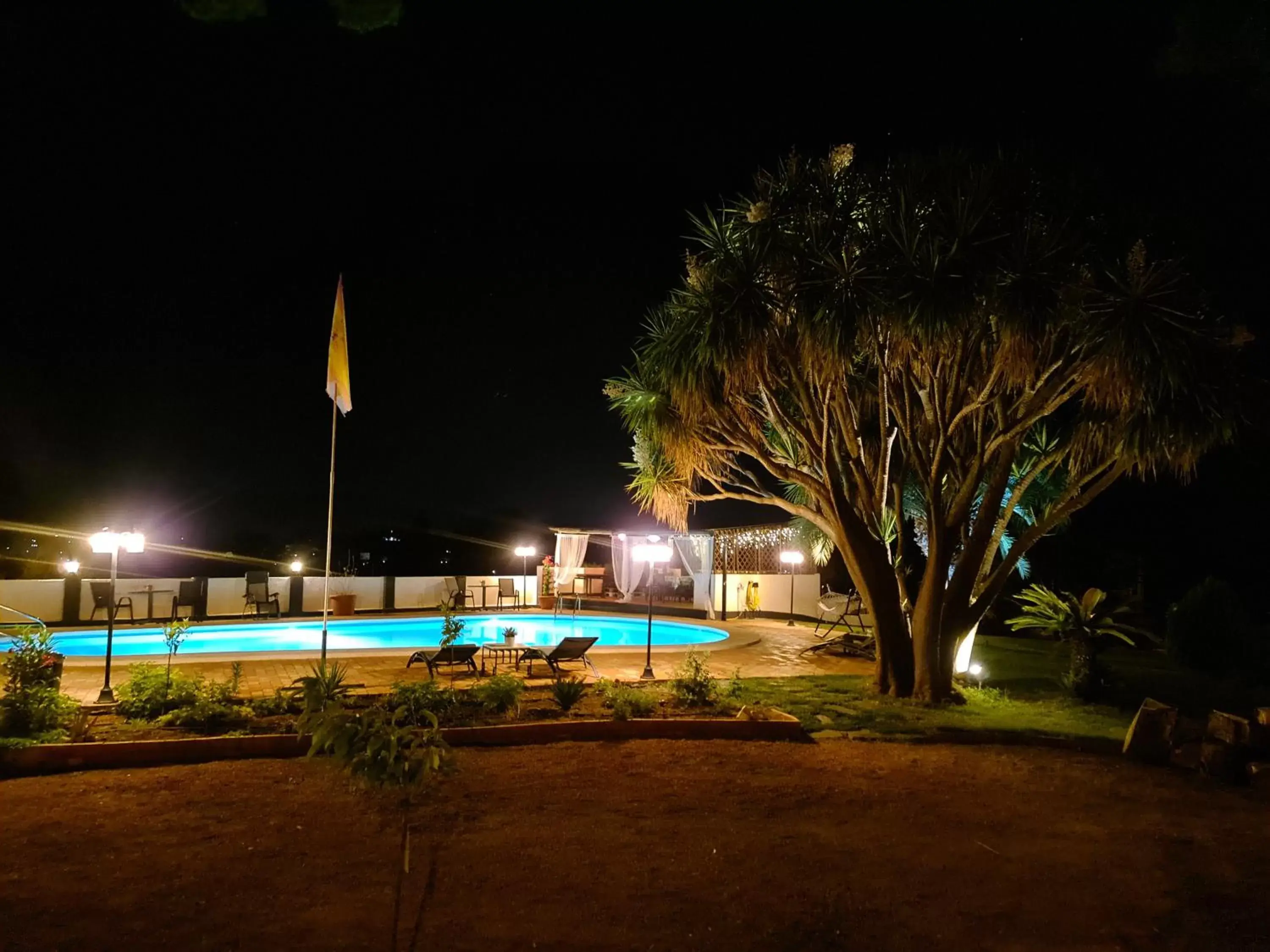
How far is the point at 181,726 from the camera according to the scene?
20.8ft

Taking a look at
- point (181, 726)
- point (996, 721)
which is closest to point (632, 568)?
point (996, 721)

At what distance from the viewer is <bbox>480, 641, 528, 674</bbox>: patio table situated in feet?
33.2

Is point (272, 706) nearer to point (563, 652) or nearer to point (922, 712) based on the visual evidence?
point (563, 652)

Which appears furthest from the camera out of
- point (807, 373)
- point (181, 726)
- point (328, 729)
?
point (807, 373)

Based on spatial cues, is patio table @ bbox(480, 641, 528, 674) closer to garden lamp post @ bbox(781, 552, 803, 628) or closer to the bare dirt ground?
the bare dirt ground

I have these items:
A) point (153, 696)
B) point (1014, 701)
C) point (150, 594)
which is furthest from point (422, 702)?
point (150, 594)

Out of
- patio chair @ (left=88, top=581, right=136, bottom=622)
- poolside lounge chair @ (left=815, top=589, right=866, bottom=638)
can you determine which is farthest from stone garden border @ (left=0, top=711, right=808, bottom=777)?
patio chair @ (left=88, top=581, right=136, bottom=622)

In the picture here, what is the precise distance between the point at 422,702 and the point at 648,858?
303cm

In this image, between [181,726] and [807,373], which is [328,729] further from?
[807,373]

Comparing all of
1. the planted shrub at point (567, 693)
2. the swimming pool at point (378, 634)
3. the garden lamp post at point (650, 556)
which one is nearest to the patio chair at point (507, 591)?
the swimming pool at point (378, 634)

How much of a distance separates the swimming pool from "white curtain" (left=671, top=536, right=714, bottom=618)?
987 mm

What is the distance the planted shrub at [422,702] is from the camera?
6488mm

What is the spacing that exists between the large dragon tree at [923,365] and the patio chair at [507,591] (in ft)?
32.9

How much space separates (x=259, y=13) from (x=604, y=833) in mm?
5386
